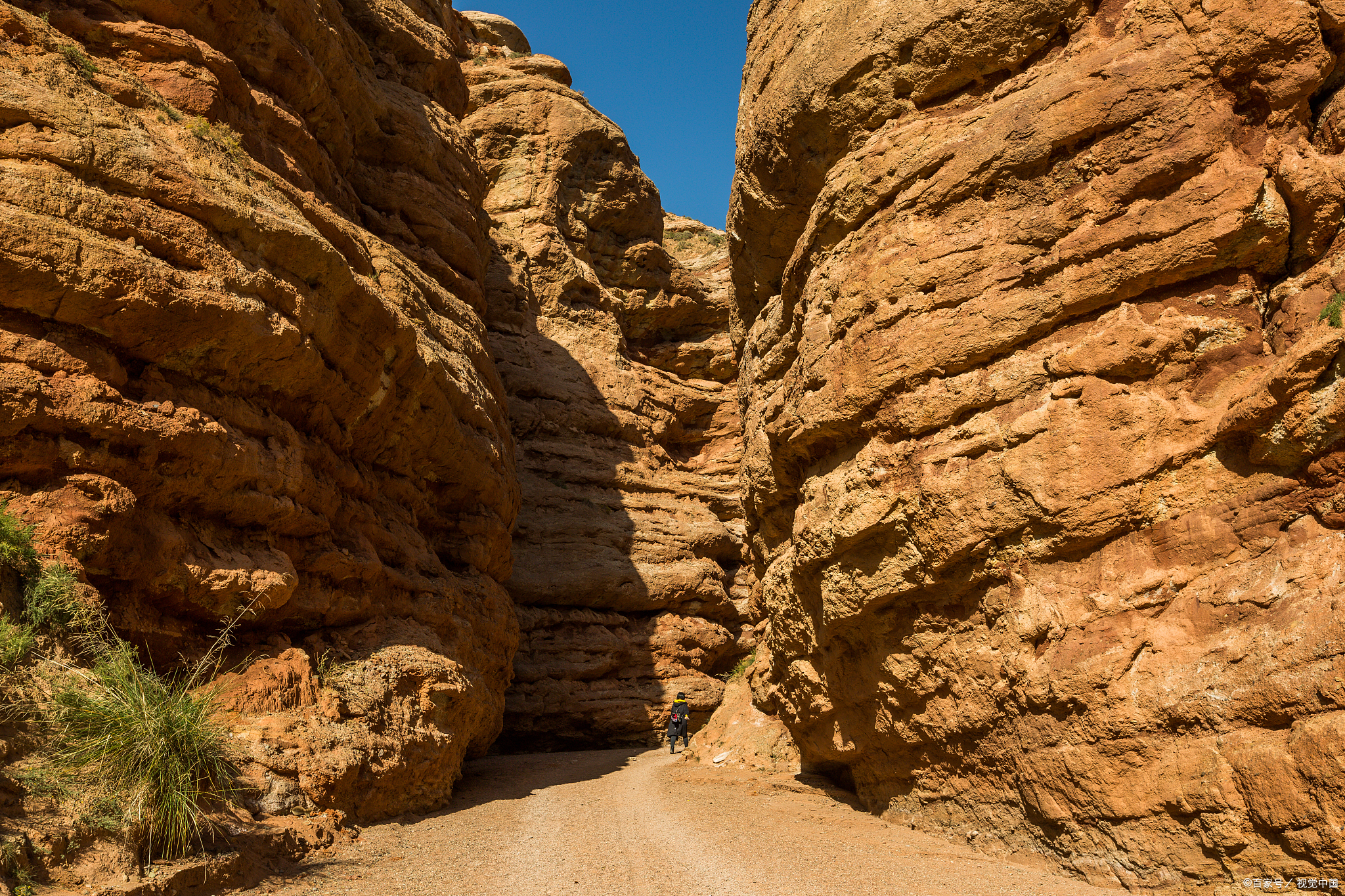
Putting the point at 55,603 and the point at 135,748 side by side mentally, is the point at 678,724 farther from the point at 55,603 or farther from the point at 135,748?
the point at 55,603

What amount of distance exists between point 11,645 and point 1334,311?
41.9 ft

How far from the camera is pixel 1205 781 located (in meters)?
6.65

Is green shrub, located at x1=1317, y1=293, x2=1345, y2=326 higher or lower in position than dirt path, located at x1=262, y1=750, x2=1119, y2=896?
higher

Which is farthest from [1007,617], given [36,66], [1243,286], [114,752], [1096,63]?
[36,66]

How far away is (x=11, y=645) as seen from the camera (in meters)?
6.62

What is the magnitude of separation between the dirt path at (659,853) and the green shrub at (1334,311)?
234 inches

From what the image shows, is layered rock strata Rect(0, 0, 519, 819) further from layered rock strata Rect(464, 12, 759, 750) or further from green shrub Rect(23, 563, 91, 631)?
layered rock strata Rect(464, 12, 759, 750)

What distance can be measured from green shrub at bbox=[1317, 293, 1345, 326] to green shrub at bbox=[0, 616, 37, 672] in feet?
41.4

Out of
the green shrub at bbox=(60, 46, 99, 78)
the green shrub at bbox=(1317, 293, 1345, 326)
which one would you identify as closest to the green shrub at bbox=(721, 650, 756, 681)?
the green shrub at bbox=(1317, 293, 1345, 326)

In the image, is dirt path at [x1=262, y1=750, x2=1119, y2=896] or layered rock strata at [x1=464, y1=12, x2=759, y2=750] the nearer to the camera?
dirt path at [x1=262, y1=750, x2=1119, y2=896]

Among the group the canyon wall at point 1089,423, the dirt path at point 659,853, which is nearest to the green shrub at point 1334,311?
the canyon wall at point 1089,423

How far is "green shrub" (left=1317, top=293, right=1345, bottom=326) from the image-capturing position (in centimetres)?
682

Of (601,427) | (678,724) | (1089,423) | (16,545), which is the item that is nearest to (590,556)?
(601,427)

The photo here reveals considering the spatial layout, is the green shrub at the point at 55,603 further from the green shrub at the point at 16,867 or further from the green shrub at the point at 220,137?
the green shrub at the point at 220,137
